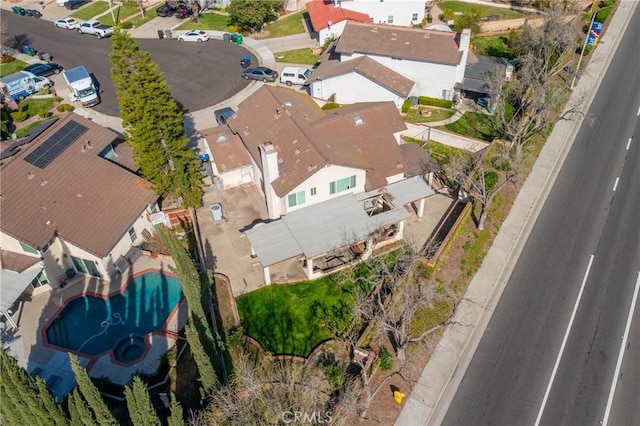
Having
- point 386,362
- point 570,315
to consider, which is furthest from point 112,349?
point 570,315

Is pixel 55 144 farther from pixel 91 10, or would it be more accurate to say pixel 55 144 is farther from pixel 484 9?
pixel 484 9

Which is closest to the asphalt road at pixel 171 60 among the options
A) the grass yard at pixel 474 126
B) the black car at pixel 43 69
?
the black car at pixel 43 69

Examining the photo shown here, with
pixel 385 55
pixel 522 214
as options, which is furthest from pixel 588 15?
pixel 522 214

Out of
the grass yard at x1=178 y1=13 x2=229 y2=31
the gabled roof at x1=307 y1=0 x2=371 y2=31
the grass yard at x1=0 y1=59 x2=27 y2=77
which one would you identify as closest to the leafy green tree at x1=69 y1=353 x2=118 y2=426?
the gabled roof at x1=307 y1=0 x2=371 y2=31

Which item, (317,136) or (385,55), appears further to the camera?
(385,55)

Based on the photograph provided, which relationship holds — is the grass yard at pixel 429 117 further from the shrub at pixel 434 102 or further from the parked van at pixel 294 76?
the parked van at pixel 294 76

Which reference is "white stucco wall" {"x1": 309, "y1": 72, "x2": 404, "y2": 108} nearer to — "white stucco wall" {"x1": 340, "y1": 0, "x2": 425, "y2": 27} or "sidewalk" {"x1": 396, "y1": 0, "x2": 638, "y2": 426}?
"sidewalk" {"x1": 396, "y1": 0, "x2": 638, "y2": 426}

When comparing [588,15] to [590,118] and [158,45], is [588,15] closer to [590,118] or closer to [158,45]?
[590,118]
